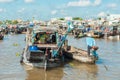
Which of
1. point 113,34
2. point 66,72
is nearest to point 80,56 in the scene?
point 66,72

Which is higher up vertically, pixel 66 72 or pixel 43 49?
pixel 43 49

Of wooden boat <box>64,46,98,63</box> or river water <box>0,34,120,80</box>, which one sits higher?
wooden boat <box>64,46,98,63</box>

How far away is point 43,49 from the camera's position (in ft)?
60.4

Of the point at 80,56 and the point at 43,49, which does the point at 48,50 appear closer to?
the point at 43,49

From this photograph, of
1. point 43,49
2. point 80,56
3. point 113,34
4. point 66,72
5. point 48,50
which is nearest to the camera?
point 66,72

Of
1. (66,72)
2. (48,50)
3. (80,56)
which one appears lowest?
(66,72)

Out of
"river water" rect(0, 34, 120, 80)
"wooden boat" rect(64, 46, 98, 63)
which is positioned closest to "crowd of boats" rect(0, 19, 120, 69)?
"wooden boat" rect(64, 46, 98, 63)

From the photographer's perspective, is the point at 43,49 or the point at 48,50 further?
the point at 43,49

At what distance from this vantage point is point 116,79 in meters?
15.4

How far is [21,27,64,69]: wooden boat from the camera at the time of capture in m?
16.6

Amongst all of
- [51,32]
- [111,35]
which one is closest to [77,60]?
[51,32]

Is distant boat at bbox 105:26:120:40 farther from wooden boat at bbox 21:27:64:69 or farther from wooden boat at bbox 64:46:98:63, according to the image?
wooden boat at bbox 21:27:64:69

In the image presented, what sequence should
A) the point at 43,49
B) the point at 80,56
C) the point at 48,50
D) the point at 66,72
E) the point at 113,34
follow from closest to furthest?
the point at 66,72 → the point at 48,50 → the point at 43,49 → the point at 80,56 → the point at 113,34

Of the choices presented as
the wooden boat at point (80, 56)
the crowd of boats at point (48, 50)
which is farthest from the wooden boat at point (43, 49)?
the wooden boat at point (80, 56)
